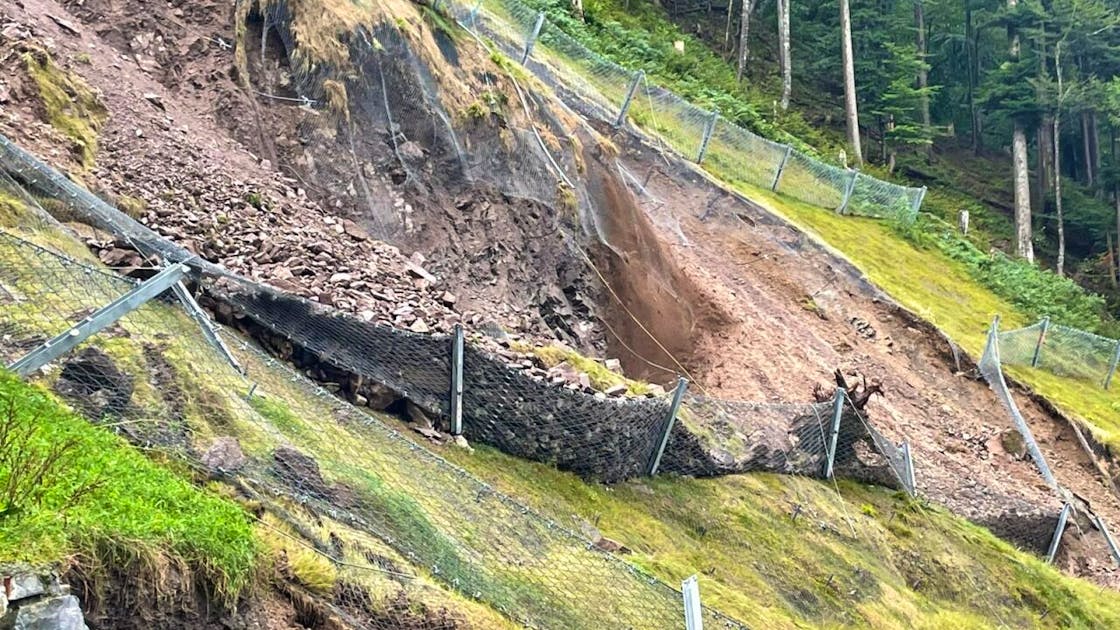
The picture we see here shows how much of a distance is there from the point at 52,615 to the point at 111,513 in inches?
27.0

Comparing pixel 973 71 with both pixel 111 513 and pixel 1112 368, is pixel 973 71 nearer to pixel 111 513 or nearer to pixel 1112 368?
pixel 1112 368

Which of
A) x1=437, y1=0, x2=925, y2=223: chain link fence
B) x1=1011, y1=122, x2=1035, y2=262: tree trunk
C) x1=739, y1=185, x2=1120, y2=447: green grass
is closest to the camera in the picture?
x1=739, y1=185, x2=1120, y2=447: green grass

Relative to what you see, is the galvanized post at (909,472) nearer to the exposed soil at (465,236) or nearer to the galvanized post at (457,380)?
the exposed soil at (465,236)

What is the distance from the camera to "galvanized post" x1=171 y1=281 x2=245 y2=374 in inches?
280

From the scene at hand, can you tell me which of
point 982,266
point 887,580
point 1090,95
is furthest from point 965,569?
point 1090,95

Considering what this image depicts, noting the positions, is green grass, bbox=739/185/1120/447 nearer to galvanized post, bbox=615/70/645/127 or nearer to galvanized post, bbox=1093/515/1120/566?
galvanized post, bbox=1093/515/1120/566

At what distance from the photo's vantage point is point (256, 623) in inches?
191

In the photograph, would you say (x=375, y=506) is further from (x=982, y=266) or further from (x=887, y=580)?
(x=982, y=266)

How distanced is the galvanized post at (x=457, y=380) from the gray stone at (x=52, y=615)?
5.47m

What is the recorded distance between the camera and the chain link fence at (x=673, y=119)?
21.0m

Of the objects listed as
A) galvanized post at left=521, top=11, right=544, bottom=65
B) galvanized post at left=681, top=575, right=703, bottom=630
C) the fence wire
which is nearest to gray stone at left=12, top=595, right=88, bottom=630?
the fence wire

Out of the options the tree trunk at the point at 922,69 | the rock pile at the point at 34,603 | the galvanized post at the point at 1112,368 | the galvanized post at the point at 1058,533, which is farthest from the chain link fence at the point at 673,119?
the rock pile at the point at 34,603

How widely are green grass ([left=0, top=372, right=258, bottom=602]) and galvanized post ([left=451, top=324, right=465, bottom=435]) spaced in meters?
4.04

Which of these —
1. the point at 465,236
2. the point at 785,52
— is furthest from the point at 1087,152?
the point at 465,236
